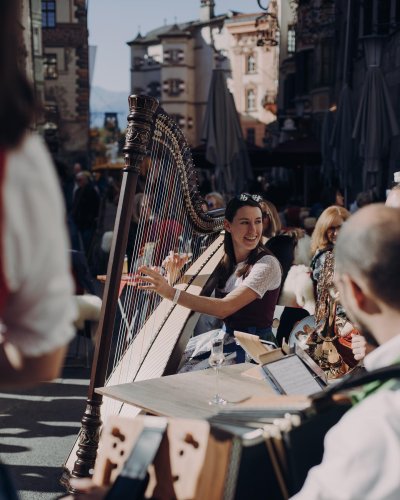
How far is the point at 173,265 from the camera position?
15.9 feet

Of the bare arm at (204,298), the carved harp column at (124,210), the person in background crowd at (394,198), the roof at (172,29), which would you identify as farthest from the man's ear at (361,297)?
the roof at (172,29)

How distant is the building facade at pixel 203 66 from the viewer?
70.9 m

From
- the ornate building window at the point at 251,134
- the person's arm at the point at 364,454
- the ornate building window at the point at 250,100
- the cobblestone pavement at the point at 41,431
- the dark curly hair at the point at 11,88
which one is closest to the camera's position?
the dark curly hair at the point at 11,88

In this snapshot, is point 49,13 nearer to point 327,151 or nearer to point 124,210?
point 327,151

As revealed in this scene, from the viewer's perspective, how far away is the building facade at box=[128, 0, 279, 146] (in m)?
70.9

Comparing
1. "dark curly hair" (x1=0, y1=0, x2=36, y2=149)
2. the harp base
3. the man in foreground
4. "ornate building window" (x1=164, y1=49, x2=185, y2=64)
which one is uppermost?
"ornate building window" (x1=164, y1=49, x2=185, y2=64)

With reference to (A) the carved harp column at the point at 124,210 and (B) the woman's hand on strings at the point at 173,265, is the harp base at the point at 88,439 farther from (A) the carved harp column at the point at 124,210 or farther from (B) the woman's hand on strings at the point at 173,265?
(B) the woman's hand on strings at the point at 173,265

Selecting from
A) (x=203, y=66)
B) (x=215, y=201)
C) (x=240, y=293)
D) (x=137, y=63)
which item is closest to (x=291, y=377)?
(x=240, y=293)

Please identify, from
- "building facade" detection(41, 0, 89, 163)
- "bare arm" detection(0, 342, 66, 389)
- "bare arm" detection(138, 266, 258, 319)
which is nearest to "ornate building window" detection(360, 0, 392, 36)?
"bare arm" detection(138, 266, 258, 319)

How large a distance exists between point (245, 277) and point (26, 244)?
3417mm

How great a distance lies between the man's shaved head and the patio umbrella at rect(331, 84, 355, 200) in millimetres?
11329

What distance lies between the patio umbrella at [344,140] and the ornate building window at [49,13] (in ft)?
113

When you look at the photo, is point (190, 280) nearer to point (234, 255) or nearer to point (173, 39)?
point (234, 255)

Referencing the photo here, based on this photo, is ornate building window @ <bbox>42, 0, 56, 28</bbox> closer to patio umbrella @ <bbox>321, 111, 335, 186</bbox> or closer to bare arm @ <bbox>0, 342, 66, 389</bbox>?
patio umbrella @ <bbox>321, 111, 335, 186</bbox>
